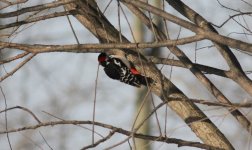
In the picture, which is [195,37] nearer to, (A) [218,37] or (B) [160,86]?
(A) [218,37]

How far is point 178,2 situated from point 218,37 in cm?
133

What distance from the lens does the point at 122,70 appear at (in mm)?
5621

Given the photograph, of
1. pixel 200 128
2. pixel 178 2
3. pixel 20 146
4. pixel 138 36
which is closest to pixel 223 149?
pixel 200 128

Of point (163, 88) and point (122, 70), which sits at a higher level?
point (122, 70)

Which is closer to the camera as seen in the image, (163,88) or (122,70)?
(163,88)

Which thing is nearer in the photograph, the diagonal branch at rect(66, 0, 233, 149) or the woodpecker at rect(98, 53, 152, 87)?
the diagonal branch at rect(66, 0, 233, 149)

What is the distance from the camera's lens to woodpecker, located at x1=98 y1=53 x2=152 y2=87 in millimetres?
5148

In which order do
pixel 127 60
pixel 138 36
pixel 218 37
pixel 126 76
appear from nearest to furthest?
pixel 218 37 < pixel 127 60 < pixel 126 76 < pixel 138 36

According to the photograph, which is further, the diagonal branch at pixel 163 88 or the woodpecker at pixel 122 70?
the woodpecker at pixel 122 70

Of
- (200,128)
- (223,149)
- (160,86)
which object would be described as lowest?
(223,149)

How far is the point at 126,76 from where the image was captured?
5523mm

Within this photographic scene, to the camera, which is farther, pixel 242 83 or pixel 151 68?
pixel 151 68

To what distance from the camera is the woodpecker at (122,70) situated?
16.9 ft

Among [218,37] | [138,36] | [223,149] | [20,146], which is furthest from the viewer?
[20,146]
